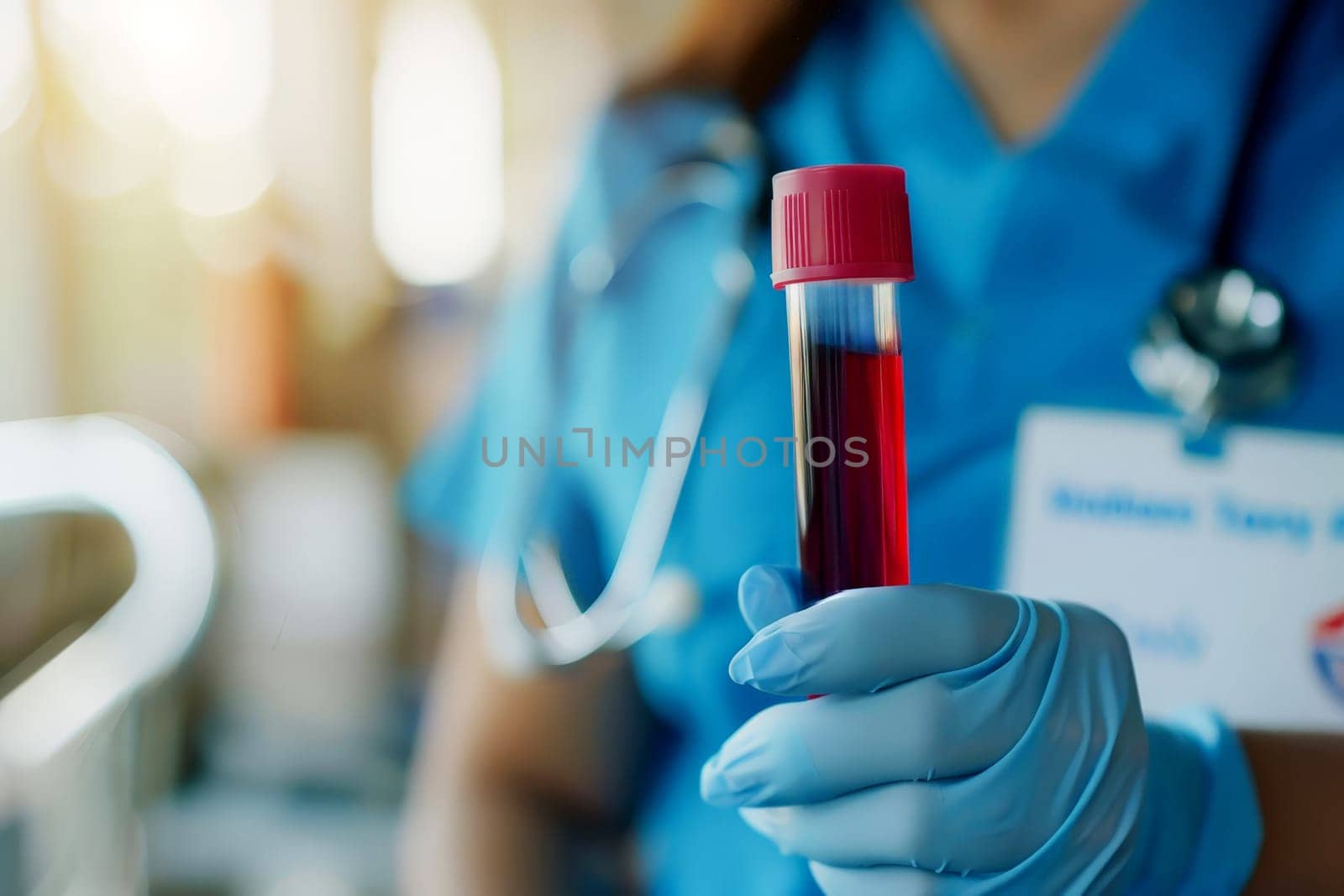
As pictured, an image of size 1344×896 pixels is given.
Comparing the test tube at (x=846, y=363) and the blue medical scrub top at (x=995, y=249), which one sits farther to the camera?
the blue medical scrub top at (x=995, y=249)

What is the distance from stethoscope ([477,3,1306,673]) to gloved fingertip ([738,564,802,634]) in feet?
0.54

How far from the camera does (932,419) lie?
0.44 m

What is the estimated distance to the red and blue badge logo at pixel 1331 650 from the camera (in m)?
0.40

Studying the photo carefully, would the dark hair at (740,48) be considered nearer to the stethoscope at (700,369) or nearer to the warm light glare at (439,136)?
the stethoscope at (700,369)

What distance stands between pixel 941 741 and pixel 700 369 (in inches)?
9.1

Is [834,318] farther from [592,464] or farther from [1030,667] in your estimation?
[592,464]

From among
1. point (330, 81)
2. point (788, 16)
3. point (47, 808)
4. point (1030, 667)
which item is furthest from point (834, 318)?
point (330, 81)

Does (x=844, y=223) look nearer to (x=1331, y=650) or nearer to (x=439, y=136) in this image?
(x=1331, y=650)

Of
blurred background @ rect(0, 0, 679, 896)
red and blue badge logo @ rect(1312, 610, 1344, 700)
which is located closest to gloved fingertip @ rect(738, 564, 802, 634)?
red and blue badge logo @ rect(1312, 610, 1344, 700)

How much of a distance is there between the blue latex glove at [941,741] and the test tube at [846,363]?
0.05 ft

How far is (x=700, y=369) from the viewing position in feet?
1.57

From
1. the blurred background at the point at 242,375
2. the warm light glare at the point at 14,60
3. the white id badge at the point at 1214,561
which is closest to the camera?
the white id badge at the point at 1214,561

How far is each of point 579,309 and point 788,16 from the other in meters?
0.20

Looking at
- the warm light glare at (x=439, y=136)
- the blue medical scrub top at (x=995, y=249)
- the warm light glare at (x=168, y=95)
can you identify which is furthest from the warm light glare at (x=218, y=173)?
the blue medical scrub top at (x=995, y=249)
